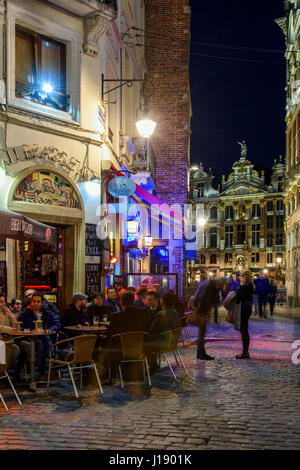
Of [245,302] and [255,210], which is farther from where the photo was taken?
[255,210]

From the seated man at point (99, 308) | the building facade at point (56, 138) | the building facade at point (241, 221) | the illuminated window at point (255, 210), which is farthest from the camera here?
the illuminated window at point (255, 210)

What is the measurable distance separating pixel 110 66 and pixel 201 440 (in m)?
11.8

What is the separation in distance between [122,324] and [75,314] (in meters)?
1.08

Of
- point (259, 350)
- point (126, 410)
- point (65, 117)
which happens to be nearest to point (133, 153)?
point (65, 117)

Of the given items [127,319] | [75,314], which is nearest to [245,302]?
[127,319]

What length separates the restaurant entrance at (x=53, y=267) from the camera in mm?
11102

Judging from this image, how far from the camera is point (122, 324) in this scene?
A: 23.7ft

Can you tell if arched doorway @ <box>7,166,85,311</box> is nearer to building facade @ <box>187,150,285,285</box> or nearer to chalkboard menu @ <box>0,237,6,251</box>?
chalkboard menu @ <box>0,237,6,251</box>

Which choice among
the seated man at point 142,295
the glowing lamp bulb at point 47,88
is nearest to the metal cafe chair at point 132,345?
the seated man at point 142,295

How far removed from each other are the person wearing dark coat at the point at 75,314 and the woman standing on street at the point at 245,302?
3218mm

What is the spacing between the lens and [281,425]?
16.7ft

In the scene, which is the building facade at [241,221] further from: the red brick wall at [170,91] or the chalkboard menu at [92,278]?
the chalkboard menu at [92,278]

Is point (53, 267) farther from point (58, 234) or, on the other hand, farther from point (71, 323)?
point (71, 323)

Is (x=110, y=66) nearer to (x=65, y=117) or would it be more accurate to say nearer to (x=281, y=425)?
(x=65, y=117)
